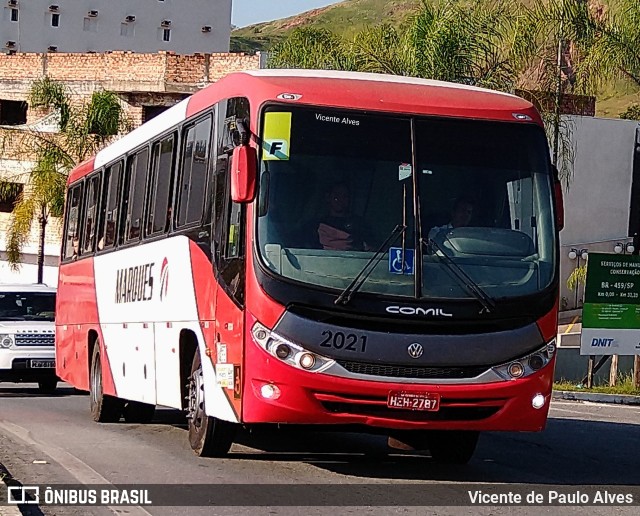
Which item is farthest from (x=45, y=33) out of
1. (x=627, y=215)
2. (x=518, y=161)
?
(x=518, y=161)

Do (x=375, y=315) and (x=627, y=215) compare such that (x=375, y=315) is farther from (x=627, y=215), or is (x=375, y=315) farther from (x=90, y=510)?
(x=627, y=215)

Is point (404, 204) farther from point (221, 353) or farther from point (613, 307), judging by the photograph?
point (613, 307)

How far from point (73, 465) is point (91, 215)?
672 centimetres

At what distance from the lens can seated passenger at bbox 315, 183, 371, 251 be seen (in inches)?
407

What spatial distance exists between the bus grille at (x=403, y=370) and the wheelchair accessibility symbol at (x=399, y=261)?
2.47 ft

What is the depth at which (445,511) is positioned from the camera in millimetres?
9250

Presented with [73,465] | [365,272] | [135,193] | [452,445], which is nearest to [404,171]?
[365,272]

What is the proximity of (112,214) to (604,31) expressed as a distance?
11.7 meters

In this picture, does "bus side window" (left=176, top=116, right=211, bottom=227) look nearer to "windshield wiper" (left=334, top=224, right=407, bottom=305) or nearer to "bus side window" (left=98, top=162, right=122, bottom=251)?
"windshield wiper" (left=334, top=224, right=407, bottom=305)

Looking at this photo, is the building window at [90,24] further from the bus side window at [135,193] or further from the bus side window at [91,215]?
the bus side window at [135,193]

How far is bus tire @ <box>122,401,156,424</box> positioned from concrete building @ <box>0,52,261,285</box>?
34.8 metres

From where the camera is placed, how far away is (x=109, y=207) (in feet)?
54.0

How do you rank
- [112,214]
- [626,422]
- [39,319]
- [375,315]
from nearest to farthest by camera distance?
[375,315], [112,214], [626,422], [39,319]

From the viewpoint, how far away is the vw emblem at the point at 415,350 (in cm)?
1010
